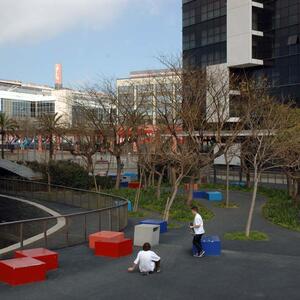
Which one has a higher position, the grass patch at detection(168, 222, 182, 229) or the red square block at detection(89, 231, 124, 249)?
the red square block at detection(89, 231, 124, 249)

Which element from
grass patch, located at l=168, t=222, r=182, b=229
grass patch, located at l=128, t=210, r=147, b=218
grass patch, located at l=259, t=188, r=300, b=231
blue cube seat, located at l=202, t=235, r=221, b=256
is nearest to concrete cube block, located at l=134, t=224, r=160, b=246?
blue cube seat, located at l=202, t=235, r=221, b=256

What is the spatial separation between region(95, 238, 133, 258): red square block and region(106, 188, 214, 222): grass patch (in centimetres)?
808

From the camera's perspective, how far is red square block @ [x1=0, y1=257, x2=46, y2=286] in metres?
12.0

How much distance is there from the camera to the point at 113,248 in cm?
1527

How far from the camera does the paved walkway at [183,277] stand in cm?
1143

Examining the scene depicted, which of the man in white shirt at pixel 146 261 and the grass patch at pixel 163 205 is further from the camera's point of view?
the grass patch at pixel 163 205

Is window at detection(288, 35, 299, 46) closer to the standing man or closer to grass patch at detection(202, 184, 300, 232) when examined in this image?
grass patch at detection(202, 184, 300, 232)

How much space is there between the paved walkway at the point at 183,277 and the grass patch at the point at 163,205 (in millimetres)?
6074

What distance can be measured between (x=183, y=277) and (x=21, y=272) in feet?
12.9

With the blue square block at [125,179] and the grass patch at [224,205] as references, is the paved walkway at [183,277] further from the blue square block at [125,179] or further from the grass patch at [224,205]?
the blue square block at [125,179]

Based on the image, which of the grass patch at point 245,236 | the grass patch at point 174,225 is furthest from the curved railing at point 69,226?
the grass patch at point 245,236

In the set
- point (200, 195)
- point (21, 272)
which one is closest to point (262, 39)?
point (200, 195)

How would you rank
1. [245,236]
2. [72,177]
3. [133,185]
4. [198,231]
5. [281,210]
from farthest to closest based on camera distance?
[72,177], [133,185], [281,210], [245,236], [198,231]

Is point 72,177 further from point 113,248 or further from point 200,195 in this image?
point 113,248
